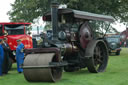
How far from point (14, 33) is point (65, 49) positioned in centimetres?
567

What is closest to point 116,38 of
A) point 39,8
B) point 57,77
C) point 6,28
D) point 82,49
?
point 39,8

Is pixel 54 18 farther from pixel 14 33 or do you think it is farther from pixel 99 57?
pixel 14 33

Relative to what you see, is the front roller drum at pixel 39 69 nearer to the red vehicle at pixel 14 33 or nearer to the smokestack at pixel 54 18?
the smokestack at pixel 54 18

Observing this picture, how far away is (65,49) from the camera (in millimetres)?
8188

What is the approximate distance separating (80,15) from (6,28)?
5.59 m

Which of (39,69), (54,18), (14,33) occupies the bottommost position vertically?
(39,69)

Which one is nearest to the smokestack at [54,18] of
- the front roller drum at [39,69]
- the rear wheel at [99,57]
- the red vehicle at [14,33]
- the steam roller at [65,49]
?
the steam roller at [65,49]

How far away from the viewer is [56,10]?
27.3 feet

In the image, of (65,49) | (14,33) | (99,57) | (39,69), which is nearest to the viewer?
(39,69)

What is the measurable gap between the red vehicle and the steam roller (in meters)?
3.53

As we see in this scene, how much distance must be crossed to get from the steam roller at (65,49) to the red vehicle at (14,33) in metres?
3.53

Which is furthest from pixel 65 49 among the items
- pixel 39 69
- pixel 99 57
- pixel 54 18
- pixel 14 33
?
pixel 14 33

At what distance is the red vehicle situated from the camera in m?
12.7

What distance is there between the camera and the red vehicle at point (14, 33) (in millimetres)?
12659
